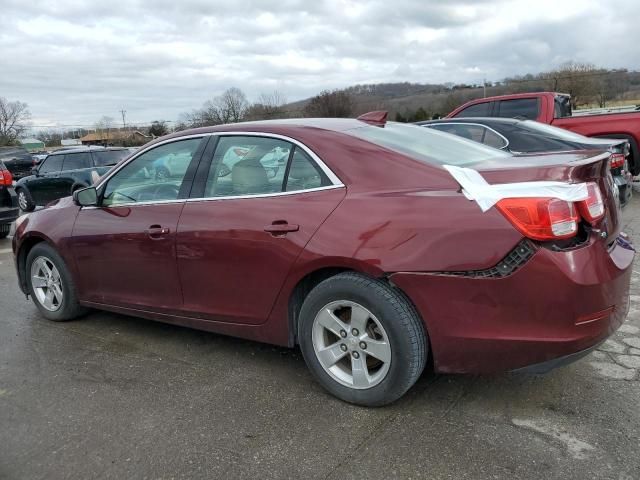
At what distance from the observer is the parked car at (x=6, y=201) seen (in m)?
8.82

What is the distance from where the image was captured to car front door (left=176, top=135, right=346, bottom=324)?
309 cm

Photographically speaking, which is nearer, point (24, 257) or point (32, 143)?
point (24, 257)

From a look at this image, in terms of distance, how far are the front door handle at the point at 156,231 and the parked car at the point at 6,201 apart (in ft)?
20.9

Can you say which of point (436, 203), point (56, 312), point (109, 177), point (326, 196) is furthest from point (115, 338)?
point (436, 203)

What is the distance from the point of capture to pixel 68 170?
12.5 m

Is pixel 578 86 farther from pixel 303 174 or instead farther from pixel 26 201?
pixel 303 174

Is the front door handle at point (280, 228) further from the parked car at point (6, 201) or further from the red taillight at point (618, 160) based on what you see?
the parked car at point (6, 201)

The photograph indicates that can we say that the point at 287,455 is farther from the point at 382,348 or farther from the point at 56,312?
the point at 56,312

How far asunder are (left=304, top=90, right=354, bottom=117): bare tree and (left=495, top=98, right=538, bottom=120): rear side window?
96.4 feet

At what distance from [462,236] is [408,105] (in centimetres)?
3579

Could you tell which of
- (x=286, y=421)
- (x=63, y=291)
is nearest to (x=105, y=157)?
(x=63, y=291)

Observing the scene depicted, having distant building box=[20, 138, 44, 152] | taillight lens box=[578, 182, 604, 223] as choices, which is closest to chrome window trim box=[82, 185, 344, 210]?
taillight lens box=[578, 182, 604, 223]

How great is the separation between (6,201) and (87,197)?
5.66 m

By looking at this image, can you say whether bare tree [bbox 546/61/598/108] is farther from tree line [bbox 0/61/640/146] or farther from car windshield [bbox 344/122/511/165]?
car windshield [bbox 344/122/511/165]
